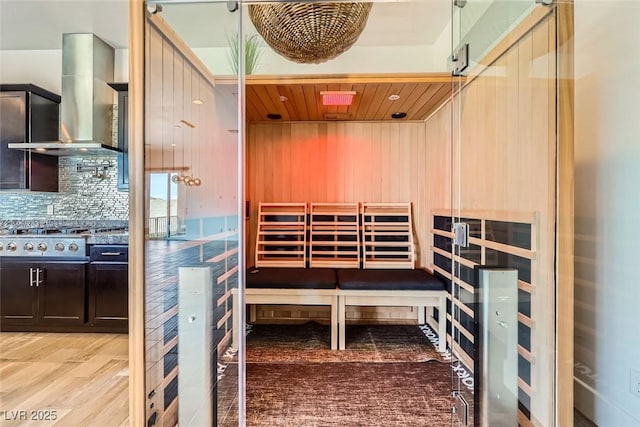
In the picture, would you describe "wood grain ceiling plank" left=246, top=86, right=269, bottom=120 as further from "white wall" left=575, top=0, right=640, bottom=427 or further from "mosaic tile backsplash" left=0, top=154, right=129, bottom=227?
"white wall" left=575, top=0, right=640, bottom=427

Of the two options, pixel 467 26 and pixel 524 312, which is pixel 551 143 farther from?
pixel 467 26

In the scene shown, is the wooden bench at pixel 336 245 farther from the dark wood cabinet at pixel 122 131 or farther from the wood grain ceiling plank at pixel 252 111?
the dark wood cabinet at pixel 122 131

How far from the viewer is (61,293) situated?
9.80 ft

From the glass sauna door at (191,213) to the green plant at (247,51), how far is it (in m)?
0.04

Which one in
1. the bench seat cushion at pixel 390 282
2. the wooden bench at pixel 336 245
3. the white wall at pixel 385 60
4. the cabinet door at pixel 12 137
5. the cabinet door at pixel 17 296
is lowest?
the cabinet door at pixel 17 296

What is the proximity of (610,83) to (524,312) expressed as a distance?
116cm

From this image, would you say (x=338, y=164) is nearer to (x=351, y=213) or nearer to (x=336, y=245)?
(x=351, y=213)

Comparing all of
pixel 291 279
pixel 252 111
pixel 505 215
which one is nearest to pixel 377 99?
pixel 252 111

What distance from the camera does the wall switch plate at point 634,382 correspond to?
1.38 m

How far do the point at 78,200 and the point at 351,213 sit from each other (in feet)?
9.72

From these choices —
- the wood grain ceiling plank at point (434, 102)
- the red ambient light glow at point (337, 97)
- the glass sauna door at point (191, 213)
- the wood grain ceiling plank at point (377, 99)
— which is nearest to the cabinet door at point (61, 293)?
the glass sauna door at point (191, 213)

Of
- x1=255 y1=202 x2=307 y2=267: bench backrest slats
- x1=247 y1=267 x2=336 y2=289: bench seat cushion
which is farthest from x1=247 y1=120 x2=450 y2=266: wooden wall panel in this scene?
x1=247 y1=267 x2=336 y2=289: bench seat cushion

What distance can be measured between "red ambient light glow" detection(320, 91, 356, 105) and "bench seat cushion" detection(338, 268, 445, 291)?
1523 millimetres

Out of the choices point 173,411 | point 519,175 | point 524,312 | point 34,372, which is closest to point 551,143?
point 519,175
